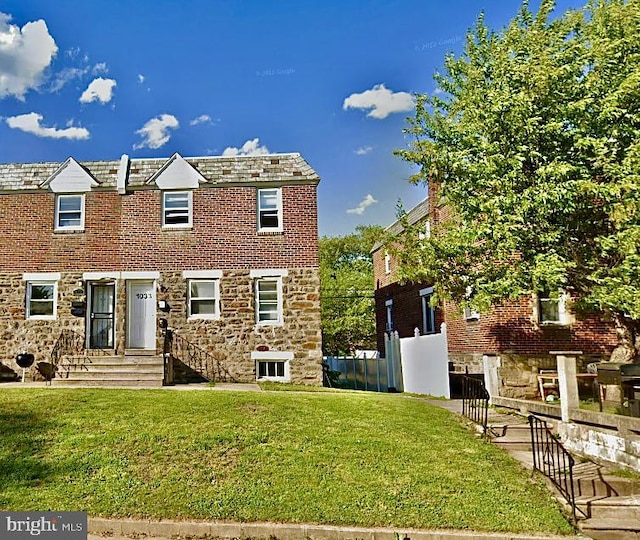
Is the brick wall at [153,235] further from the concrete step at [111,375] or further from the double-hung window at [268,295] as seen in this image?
the concrete step at [111,375]

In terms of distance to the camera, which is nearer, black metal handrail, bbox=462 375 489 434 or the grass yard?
the grass yard

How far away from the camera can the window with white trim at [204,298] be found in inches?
754

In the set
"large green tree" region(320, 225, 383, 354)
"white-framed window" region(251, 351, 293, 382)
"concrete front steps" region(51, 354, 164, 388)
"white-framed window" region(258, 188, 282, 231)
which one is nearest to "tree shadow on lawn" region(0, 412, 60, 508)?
"concrete front steps" region(51, 354, 164, 388)

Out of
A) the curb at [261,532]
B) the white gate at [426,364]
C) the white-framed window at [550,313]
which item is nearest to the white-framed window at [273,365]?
the white gate at [426,364]

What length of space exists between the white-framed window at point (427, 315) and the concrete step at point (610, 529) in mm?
13781

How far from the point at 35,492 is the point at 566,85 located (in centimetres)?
1211

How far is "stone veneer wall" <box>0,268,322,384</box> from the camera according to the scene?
18.9 meters

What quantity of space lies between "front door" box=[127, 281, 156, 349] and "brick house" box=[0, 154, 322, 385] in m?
0.03

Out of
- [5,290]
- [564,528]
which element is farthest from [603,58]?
[5,290]

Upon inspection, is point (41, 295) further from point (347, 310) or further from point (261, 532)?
point (347, 310)

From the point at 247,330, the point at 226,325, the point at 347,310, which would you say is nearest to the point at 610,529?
the point at 247,330
